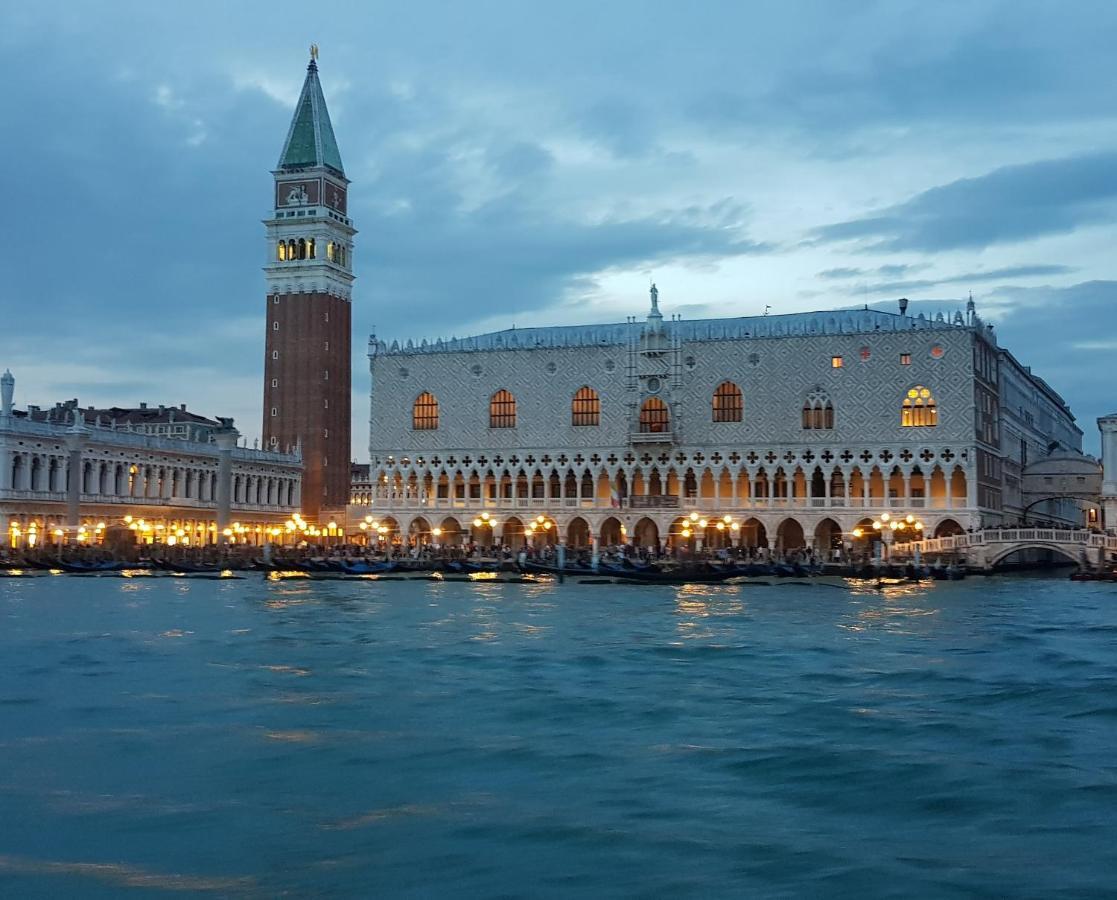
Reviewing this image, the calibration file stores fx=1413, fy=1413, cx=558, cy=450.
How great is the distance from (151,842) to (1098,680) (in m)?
13.7

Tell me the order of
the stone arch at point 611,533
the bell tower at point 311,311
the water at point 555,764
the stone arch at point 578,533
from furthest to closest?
the bell tower at point 311,311
the stone arch at point 578,533
the stone arch at point 611,533
the water at point 555,764

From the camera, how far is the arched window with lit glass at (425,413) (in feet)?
222

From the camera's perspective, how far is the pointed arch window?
6078 cm

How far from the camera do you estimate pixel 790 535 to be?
64.1 m

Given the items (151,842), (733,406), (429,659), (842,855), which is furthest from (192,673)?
(733,406)

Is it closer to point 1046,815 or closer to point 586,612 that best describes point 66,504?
point 586,612

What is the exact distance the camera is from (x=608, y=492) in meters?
65.5

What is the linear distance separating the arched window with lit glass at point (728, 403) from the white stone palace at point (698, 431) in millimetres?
89

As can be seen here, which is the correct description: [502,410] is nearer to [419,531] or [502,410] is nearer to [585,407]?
[585,407]

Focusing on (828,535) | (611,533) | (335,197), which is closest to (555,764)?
(828,535)

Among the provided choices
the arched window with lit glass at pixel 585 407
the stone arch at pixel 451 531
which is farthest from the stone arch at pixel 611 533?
the stone arch at pixel 451 531

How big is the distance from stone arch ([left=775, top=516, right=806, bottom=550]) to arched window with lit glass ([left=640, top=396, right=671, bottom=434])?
686cm

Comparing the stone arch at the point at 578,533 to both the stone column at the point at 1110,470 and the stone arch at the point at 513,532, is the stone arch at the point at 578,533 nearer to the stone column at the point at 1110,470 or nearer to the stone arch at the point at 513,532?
the stone arch at the point at 513,532

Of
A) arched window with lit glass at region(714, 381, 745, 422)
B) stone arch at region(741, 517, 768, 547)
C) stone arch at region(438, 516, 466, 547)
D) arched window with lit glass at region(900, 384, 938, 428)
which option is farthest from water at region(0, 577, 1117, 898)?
stone arch at region(438, 516, 466, 547)
